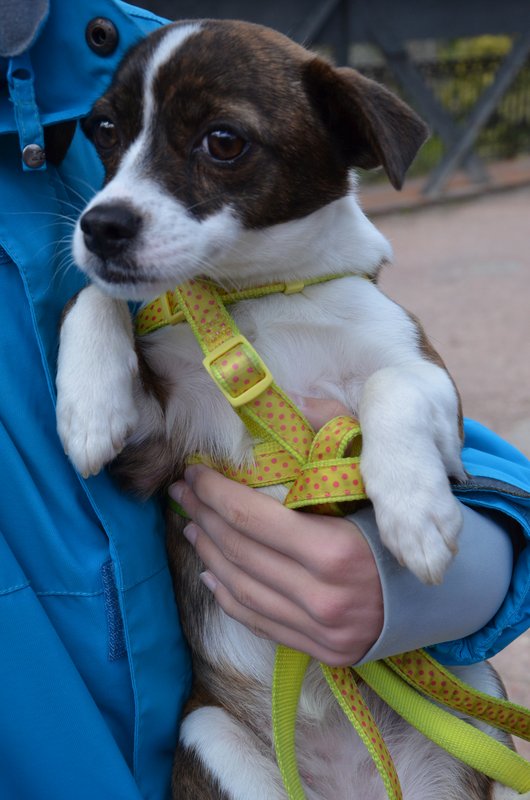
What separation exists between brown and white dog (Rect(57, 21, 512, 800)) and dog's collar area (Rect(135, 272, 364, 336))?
21 mm

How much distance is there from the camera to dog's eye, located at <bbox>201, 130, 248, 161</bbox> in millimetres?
2043

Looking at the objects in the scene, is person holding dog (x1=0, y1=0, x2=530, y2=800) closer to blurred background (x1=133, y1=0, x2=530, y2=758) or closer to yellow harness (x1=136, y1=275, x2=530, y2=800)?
yellow harness (x1=136, y1=275, x2=530, y2=800)

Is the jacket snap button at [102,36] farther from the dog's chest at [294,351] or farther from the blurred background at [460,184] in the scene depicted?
the blurred background at [460,184]

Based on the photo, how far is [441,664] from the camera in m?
2.17

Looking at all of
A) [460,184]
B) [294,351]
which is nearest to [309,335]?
[294,351]

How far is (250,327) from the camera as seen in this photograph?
227 centimetres

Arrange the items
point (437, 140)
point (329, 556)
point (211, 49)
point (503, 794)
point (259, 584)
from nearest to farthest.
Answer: point (329, 556), point (259, 584), point (211, 49), point (503, 794), point (437, 140)

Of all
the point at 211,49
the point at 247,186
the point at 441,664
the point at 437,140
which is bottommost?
the point at 437,140

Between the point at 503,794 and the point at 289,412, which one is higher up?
the point at 289,412

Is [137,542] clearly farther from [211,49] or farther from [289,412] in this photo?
[211,49]

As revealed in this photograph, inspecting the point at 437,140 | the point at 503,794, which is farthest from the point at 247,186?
the point at 437,140

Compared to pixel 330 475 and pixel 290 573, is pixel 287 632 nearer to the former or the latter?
pixel 290 573

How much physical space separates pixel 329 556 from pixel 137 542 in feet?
1.29

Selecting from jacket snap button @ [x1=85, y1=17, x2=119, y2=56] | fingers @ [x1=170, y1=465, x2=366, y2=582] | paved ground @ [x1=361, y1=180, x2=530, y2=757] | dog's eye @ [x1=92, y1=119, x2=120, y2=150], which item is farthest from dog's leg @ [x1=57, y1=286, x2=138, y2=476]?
paved ground @ [x1=361, y1=180, x2=530, y2=757]
